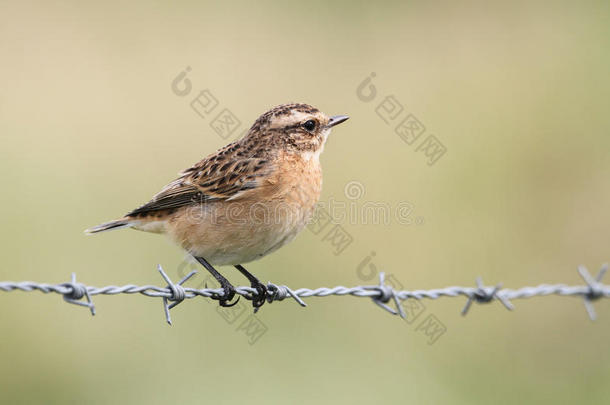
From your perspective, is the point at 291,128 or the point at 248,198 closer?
the point at 248,198

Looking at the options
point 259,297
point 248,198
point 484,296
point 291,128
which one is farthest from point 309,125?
point 484,296

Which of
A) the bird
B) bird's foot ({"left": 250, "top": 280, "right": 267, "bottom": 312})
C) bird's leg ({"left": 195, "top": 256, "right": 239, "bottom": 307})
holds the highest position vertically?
the bird

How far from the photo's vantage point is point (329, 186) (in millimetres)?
10781

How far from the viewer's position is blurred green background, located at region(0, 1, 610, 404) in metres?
8.34

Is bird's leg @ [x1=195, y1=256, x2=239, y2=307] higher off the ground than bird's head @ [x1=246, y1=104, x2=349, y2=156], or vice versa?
bird's head @ [x1=246, y1=104, x2=349, y2=156]

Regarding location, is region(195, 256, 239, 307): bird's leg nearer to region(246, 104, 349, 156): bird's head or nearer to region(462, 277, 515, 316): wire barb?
region(246, 104, 349, 156): bird's head

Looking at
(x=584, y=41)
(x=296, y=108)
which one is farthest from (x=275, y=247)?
(x=584, y=41)

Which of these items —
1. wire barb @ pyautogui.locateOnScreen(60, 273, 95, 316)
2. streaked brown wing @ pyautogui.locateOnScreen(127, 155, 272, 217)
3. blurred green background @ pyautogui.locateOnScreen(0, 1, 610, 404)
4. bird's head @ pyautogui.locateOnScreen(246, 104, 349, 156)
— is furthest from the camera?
blurred green background @ pyautogui.locateOnScreen(0, 1, 610, 404)

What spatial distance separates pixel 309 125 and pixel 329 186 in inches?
155

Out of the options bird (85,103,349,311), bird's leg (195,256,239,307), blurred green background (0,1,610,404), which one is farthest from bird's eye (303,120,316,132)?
blurred green background (0,1,610,404)

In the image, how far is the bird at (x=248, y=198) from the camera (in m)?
6.24

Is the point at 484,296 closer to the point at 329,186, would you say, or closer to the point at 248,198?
the point at 248,198

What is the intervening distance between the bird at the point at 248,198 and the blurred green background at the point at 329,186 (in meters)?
1.91

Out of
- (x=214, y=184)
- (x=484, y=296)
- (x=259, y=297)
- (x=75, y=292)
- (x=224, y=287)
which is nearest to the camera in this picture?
(x=75, y=292)
